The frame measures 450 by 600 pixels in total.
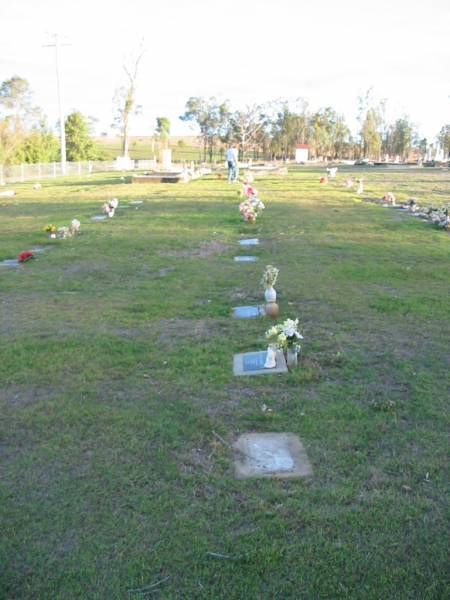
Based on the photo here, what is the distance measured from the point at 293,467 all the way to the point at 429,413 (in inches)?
44.4

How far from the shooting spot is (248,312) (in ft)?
19.9

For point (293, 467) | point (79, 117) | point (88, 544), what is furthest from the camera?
point (79, 117)

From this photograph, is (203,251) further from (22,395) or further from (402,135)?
(402,135)

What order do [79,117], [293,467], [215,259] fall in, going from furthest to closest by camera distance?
[79,117] < [215,259] < [293,467]

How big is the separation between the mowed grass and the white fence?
3090cm

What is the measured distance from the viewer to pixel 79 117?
57219 mm

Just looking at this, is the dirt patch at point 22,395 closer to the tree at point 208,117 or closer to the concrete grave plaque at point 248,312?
the concrete grave plaque at point 248,312

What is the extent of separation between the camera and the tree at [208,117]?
2854 inches

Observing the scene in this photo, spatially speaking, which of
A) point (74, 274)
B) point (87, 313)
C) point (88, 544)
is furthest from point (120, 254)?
point (88, 544)

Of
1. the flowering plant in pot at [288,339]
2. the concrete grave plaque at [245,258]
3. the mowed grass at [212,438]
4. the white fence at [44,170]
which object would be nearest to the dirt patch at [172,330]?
the mowed grass at [212,438]

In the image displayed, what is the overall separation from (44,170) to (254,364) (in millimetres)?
39588

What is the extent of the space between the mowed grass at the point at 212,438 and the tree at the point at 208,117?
2693 inches

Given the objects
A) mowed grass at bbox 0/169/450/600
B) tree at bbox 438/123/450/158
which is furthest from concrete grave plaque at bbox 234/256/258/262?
tree at bbox 438/123/450/158

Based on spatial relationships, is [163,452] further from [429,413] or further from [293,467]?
[429,413]
